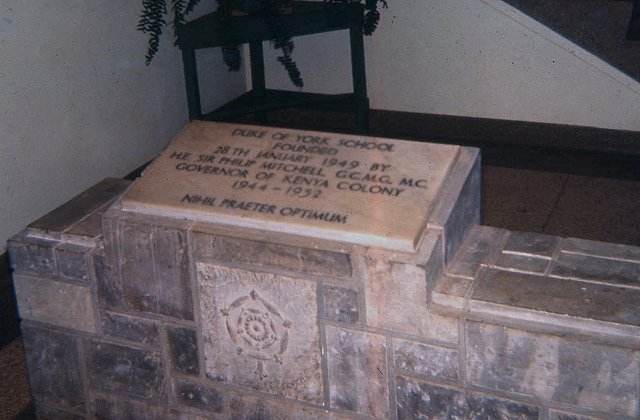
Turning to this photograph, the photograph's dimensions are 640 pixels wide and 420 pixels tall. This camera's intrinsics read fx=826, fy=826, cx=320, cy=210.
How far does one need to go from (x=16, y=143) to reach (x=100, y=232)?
94 centimetres

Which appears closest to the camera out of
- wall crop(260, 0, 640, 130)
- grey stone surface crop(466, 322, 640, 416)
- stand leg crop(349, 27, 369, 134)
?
grey stone surface crop(466, 322, 640, 416)

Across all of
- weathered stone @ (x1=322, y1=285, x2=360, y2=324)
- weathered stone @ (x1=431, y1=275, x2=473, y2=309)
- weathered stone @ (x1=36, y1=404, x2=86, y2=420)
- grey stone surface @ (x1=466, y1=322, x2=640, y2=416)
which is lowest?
weathered stone @ (x1=36, y1=404, x2=86, y2=420)

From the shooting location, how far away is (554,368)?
1.47 metres

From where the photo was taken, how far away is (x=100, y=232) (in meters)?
1.83

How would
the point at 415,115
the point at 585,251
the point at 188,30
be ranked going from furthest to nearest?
the point at 415,115 → the point at 188,30 → the point at 585,251

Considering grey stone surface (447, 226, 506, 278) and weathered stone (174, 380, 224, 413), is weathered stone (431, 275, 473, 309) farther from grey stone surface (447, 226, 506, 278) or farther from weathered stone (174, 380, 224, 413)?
weathered stone (174, 380, 224, 413)

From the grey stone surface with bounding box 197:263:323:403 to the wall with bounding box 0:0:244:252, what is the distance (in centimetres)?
111

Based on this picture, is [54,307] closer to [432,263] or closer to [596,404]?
[432,263]

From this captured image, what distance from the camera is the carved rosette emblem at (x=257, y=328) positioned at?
1683 mm

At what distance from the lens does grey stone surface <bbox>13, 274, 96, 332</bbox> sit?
73.2 inches

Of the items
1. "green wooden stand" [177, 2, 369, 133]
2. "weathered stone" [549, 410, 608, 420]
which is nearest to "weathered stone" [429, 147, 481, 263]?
"weathered stone" [549, 410, 608, 420]

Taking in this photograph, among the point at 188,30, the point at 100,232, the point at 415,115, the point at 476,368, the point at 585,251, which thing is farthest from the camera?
the point at 415,115

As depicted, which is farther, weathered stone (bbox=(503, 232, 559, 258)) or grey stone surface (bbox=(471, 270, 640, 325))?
weathered stone (bbox=(503, 232, 559, 258))

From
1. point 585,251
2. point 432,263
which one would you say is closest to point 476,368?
point 432,263
